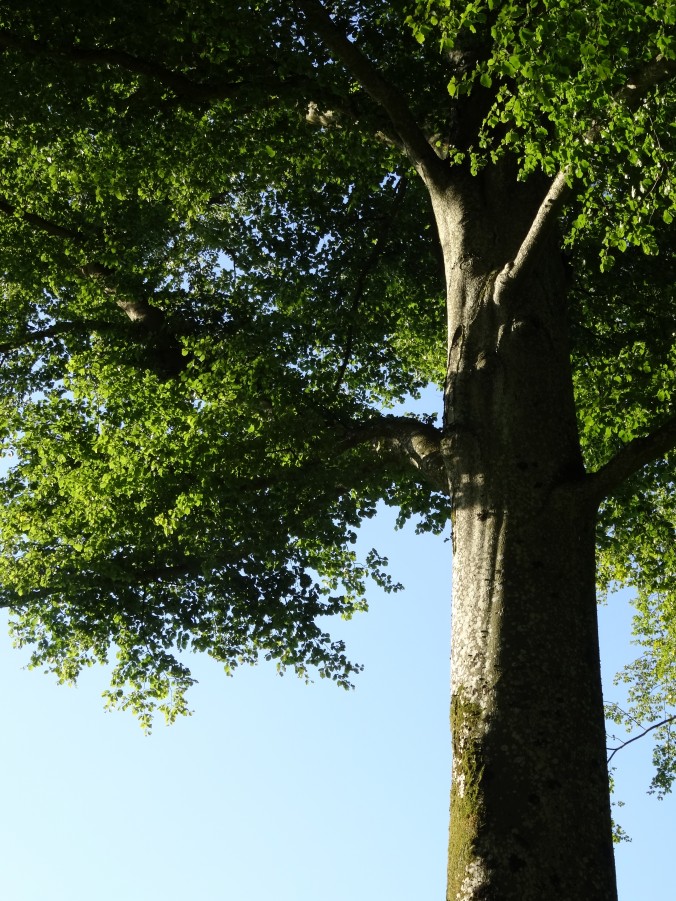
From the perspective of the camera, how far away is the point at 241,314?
48.5ft

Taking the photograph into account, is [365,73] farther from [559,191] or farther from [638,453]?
[638,453]

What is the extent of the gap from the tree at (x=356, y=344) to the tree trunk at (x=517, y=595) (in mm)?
21

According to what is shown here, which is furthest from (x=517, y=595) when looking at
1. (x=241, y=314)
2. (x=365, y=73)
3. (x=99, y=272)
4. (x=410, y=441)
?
(x=99, y=272)

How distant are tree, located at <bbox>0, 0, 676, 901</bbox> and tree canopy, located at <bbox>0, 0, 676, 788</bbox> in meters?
0.06

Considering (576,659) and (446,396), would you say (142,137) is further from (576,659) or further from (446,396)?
(576,659)

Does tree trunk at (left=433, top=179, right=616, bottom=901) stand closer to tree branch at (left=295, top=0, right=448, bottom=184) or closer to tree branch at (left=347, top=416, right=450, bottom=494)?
tree branch at (left=295, top=0, right=448, bottom=184)

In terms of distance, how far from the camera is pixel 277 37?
11172 millimetres

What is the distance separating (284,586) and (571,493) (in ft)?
24.7

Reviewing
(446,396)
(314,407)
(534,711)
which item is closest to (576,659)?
(534,711)

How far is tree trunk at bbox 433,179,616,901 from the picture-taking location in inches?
234

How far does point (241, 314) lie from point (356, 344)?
6.79 ft

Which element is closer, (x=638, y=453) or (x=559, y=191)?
(x=638, y=453)

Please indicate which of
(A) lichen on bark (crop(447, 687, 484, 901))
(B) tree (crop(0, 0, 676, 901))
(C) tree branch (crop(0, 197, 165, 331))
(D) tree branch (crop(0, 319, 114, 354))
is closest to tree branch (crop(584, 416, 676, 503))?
(B) tree (crop(0, 0, 676, 901))

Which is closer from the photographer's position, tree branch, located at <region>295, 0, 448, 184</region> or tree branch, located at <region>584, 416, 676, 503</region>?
tree branch, located at <region>584, 416, 676, 503</region>
